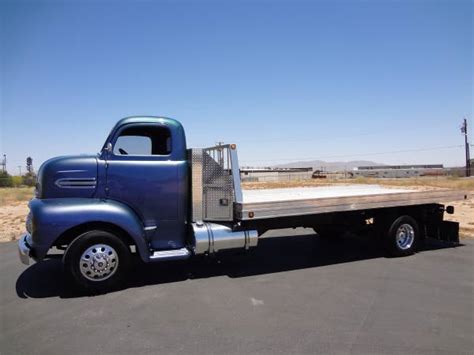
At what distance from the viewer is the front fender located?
507 cm

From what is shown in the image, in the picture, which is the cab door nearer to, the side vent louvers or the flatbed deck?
the side vent louvers

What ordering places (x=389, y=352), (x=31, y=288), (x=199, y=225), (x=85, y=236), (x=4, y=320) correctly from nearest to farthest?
(x=389, y=352) → (x=4, y=320) → (x=85, y=236) → (x=31, y=288) → (x=199, y=225)

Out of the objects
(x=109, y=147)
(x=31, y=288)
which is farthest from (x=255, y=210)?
(x=31, y=288)

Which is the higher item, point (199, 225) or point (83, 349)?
point (199, 225)

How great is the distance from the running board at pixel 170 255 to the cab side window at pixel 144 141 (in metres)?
1.55

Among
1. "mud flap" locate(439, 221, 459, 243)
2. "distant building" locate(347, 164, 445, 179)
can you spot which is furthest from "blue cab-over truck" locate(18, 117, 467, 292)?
"distant building" locate(347, 164, 445, 179)

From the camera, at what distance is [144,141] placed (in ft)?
19.6

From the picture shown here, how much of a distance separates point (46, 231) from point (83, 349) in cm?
196

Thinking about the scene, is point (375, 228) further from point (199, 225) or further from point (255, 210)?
point (199, 225)

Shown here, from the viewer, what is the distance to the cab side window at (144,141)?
582cm

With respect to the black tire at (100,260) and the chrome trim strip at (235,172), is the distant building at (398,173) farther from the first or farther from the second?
the black tire at (100,260)

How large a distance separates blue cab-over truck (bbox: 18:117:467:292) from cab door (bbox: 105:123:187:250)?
0.6 inches

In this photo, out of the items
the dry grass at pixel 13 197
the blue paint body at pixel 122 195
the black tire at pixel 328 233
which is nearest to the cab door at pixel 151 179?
the blue paint body at pixel 122 195

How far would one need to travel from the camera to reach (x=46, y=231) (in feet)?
16.6
